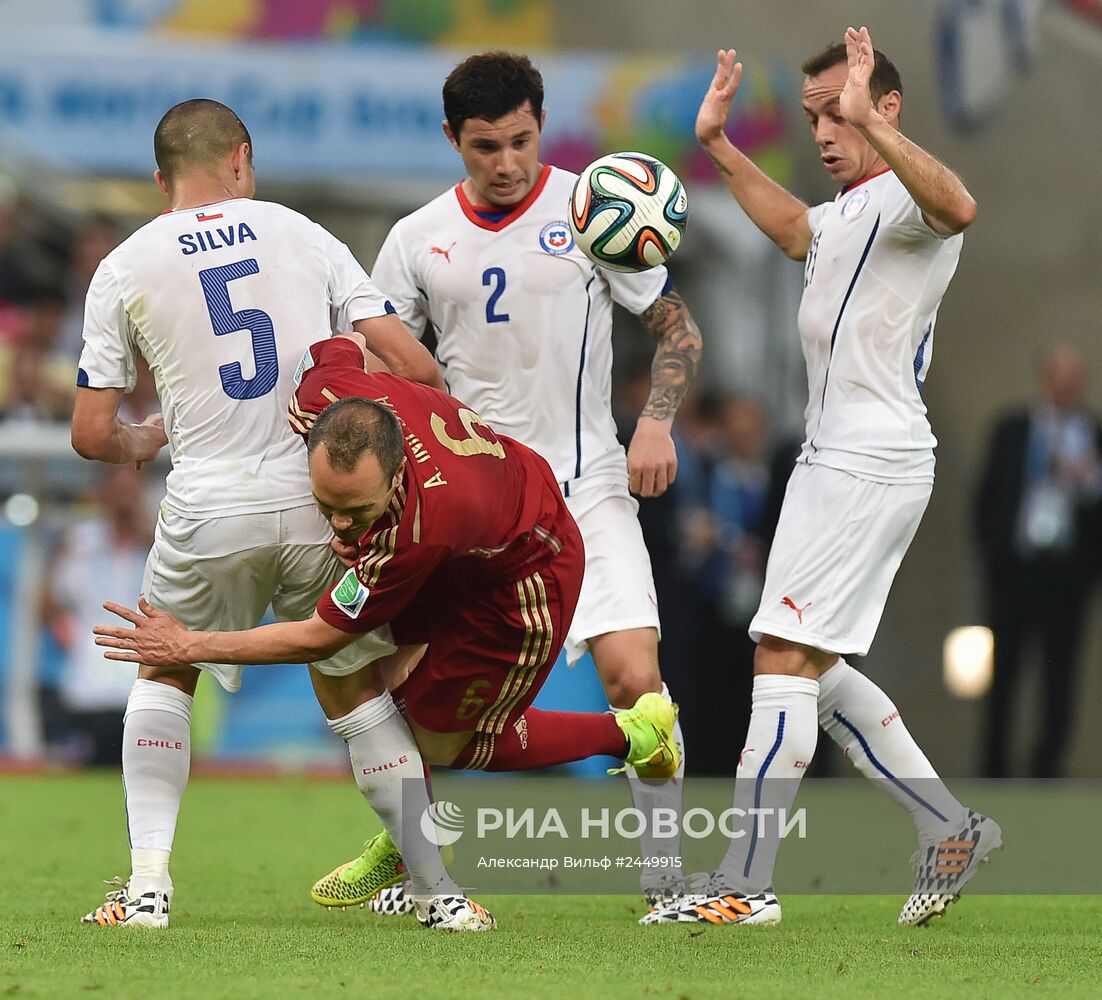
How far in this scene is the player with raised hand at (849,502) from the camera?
570 centimetres

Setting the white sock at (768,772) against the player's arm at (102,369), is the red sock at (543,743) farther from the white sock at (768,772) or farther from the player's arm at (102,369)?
the player's arm at (102,369)

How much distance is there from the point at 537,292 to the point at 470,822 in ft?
5.69

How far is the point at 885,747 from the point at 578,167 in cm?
745

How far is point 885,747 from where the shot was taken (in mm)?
5973

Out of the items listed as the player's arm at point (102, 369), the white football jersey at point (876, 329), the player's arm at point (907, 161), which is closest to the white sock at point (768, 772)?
the white football jersey at point (876, 329)

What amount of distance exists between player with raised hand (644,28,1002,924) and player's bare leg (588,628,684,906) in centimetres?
20

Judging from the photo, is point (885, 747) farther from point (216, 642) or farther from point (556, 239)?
point (216, 642)

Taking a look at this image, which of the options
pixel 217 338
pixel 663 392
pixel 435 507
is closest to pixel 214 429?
pixel 217 338

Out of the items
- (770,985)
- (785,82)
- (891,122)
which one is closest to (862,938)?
(770,985)

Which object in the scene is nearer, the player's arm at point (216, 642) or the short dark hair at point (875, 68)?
the player's arm at point (216, 642)

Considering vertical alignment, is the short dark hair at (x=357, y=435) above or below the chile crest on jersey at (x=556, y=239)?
below

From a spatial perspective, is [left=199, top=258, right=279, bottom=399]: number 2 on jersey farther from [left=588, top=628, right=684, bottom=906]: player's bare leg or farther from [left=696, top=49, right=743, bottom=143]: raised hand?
[left=696, top=49, right=743, bottom=143]: raised hand

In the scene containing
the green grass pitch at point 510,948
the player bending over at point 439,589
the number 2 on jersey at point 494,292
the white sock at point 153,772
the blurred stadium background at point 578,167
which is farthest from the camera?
the blurred stadium background at point 578,167

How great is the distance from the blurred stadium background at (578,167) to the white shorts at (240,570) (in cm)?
552
